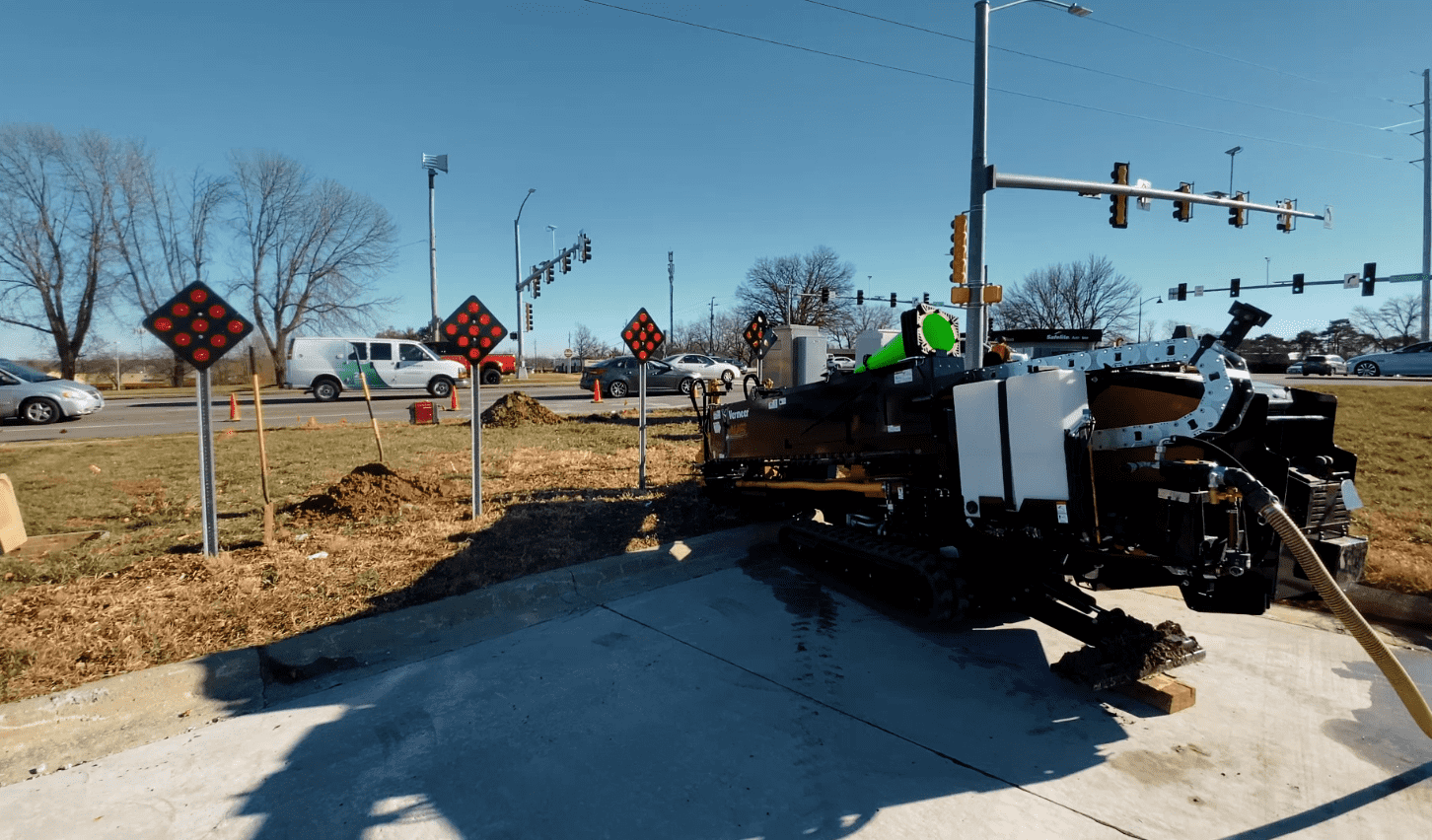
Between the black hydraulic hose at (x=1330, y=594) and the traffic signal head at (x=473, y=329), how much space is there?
20.7ft

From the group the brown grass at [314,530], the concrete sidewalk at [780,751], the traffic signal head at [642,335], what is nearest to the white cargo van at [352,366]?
the brown grass at [314,530]

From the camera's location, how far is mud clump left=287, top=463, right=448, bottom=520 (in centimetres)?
677

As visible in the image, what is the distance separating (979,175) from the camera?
12.6 m

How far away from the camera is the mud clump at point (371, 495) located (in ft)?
22.2

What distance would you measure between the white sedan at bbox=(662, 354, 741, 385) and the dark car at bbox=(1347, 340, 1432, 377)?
2912cm

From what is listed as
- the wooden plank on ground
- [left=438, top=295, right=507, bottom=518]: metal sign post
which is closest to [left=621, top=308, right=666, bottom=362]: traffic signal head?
[left=438, top=295, right=507, bottom=518]: metal sign post

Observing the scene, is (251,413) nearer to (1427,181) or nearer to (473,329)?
(473,329)

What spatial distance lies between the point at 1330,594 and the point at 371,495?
7.26 meters

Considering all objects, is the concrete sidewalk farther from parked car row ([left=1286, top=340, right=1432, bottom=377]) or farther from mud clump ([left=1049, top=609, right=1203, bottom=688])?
parked car row ([left=1286, top=340, right=1432, bottom=377])

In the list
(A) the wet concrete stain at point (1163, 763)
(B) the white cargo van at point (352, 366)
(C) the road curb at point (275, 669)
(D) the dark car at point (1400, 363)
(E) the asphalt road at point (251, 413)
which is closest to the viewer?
(A) the wet concrete stain at point (1163, 763)

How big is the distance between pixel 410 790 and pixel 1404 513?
856cm

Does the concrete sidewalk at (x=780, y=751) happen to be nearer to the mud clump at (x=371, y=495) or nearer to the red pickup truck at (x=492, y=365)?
the mud clump at (x=371, y=495)

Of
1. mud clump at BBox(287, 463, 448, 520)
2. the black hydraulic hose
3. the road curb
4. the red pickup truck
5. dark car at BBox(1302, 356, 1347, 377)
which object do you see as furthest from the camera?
dark car at BBox(1302, 356, 1347, 377)

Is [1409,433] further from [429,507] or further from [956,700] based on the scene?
[429,507]
